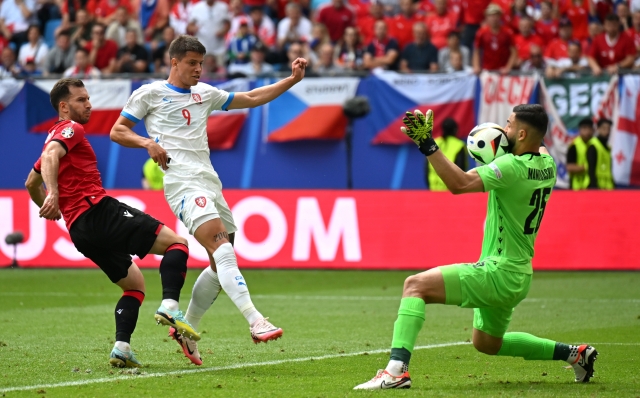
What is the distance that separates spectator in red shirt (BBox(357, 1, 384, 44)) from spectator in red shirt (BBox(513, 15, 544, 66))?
10.0ft

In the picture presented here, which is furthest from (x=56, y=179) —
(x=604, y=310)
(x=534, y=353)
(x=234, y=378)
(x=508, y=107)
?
(x=508, y=107)

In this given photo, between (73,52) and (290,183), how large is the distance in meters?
5.61

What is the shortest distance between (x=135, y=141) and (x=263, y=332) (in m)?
1.79

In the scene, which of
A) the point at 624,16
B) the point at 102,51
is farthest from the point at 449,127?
the point at 102,51

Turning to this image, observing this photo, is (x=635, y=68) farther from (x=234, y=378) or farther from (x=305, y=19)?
(x=234, y=378)

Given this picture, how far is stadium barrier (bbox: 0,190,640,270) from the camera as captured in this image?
50.6 ft

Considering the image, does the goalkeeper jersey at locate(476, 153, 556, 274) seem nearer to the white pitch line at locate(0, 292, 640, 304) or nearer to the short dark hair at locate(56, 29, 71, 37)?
the white pitch line at locate(0, 292, 640, 304)

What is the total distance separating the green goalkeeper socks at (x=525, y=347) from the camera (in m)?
6.98

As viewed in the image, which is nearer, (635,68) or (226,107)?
(226,107)

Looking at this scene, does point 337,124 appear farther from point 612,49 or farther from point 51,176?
point 51,176

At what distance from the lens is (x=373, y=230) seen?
52.8 feet

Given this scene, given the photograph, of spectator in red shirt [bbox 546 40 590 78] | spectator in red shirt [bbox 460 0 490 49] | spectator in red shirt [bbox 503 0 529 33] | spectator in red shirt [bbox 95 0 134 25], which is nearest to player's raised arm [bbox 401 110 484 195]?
spectator in red shirt [bbox 546 40 590 78]

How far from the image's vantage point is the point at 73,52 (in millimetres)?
21703

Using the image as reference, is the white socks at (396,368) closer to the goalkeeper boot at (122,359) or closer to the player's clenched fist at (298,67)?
A: the goalkeeper boot at (122,359)
